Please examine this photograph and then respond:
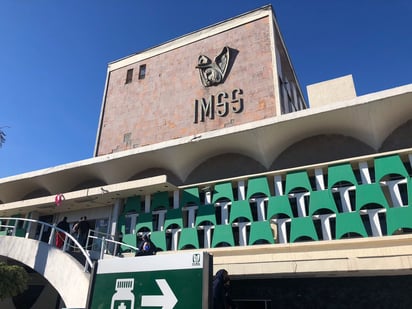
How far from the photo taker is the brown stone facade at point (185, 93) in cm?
1498

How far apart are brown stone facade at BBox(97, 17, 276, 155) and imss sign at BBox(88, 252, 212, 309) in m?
10.3

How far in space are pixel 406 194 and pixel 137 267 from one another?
27.3 feet

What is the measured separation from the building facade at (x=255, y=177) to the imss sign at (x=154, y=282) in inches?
215

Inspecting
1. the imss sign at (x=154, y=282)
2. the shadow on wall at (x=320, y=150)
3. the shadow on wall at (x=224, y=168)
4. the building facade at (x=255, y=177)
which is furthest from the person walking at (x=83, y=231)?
the imss sign at (x=154, y=282)

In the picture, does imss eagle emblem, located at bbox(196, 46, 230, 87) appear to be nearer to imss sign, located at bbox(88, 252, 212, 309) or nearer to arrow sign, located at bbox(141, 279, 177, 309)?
imss sign, located at bbox(88, 252, 212, 309)

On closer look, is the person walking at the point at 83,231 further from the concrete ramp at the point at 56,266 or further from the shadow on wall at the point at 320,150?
the shadow on wall at the point at 320,150

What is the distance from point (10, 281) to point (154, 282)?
7483 millimetres

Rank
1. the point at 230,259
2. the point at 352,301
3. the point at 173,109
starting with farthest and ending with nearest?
1. the point at 173,109
2. the point at 230,259
3. the point at 352,301

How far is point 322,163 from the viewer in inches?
425

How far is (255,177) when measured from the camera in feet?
37.8

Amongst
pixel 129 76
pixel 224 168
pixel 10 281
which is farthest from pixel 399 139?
pixel 129 76

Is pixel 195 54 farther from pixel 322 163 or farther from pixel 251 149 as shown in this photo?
pixel 322 163

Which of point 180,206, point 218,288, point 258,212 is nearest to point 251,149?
point 258,212

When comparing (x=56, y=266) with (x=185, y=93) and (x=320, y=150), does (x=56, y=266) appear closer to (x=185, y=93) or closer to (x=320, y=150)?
(x=320, y=150)
